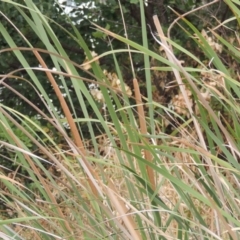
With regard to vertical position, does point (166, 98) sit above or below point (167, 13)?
below

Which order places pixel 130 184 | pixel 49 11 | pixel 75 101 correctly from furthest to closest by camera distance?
pixel 75 101
pixel 49 11
pixel 130 184

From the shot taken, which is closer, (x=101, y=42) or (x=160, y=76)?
(x=160, y=76)

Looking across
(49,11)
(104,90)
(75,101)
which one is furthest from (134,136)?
Result: (75,101)

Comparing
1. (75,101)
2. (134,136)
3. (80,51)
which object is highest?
(134,136)

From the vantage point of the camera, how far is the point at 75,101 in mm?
4281

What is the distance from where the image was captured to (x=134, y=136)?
110 centimetres

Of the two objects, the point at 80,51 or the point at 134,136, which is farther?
the point at 80,51

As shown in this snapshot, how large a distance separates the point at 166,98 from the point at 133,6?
748 mm

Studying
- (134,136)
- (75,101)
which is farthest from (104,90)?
(75,101)

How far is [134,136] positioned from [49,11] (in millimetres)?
2849

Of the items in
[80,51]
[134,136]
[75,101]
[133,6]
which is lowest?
[75,101]

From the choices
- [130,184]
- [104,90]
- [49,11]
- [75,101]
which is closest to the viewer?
[104,90]

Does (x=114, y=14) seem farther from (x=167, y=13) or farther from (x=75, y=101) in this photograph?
(x=75, y=101)

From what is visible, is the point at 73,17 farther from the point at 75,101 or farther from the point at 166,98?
the point at 166,98
